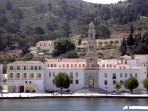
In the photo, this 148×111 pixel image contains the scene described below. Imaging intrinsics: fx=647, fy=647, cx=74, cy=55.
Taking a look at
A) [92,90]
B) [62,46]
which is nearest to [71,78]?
[92,90]

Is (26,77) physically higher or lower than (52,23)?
lower

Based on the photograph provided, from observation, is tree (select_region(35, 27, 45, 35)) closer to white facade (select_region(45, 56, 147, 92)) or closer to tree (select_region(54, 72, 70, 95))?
white facade (select_region(45, 56, 147, 92))

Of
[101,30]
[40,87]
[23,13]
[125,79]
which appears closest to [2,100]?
[40,87]

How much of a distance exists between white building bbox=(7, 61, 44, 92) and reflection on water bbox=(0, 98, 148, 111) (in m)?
11.5

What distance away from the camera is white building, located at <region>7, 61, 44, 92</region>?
83.7m

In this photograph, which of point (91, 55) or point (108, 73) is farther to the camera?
point (91, 55)

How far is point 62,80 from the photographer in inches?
3140

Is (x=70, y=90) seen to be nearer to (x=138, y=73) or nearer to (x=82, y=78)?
(x=82, y=78)

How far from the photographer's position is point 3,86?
85.9m

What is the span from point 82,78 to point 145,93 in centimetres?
926

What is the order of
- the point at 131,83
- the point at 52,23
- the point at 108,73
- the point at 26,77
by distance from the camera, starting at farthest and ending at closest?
1. the point at 52,23
2. the point at 26,77
3. the point at 108,73
4. the point at 131,83

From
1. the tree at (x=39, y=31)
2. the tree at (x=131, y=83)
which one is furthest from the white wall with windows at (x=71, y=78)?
the tree at (x=39, y=31)

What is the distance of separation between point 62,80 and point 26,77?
6938 mm

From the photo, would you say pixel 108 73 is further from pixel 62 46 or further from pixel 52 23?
pixel 52 23
